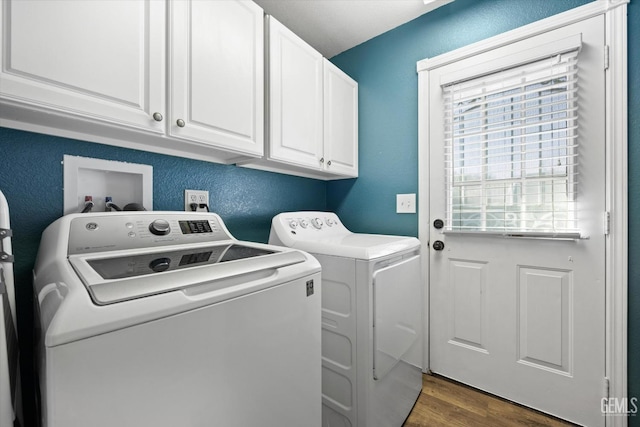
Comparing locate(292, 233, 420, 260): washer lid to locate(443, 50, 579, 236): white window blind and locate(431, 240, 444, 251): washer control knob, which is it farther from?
locate(443, 50, 579, 236): white window blind

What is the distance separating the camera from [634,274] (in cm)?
128

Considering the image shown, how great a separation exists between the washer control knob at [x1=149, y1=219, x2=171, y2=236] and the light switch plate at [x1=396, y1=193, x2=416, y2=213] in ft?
4.97

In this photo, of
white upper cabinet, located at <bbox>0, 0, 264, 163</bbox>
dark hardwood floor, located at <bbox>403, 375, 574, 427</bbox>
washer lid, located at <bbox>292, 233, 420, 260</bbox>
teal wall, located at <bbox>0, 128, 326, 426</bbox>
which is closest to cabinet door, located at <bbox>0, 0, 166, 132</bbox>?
white upper cabinet, located at <bbox>0, 0, 264, 163</bbox>

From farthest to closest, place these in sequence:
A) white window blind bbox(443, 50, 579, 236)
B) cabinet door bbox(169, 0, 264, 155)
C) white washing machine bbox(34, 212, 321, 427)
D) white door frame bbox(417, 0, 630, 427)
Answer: white window blind bbox(443, 50, 579, 236)
white door frame bbox(417, 0, 630, 427)
cabinet door bbox(169, 0, 264, 155)
white washing machine bbox(34, 212, 321, 427)

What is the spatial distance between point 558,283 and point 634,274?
0.29 meters

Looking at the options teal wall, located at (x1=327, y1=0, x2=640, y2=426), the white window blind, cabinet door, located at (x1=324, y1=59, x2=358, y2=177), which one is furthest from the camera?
cabinet door, located at (x1=324, y1=59, x2=358, y2=177)

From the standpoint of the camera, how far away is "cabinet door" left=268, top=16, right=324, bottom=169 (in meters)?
1.46

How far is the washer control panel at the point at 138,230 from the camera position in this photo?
911 mm

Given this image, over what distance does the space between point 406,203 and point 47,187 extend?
1940 millimetres

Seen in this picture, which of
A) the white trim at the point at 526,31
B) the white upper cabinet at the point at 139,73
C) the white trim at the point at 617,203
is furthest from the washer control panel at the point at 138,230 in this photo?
the white trim at the point at 617,203

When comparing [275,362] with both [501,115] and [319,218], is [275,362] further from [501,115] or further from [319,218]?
[501,115]

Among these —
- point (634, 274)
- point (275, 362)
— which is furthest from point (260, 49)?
point (634, 274)

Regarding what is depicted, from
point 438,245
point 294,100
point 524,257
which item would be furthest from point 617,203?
point 294,100

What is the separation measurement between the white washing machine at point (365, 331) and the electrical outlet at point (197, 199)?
18.8 inches
